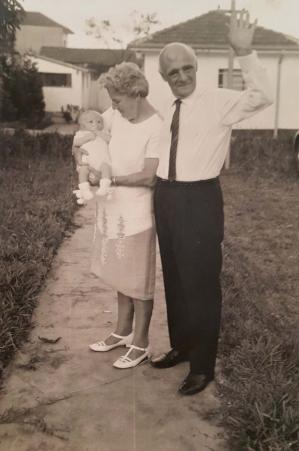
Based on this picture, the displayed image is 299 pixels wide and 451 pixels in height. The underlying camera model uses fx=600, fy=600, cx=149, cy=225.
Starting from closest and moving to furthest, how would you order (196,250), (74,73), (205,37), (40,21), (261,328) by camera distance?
(196,250) → (261,328) → (205,37) → (74,73) → (40,21)

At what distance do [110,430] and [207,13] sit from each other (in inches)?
870

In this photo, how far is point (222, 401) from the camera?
3.38 m

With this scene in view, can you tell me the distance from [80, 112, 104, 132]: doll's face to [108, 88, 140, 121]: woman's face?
193mm

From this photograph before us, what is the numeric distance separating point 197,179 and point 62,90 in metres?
33.7

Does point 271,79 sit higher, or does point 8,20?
point 8,20

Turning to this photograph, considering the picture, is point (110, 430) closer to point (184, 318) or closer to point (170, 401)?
point (170, 401)

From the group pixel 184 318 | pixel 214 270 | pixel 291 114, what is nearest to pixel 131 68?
pixel 214 270

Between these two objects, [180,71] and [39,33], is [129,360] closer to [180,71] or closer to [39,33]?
[180,71]

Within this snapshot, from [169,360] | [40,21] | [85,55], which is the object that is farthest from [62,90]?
[169,360]

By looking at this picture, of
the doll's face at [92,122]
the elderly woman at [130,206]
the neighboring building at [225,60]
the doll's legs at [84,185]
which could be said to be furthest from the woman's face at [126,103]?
the neighboring building at [225,60]

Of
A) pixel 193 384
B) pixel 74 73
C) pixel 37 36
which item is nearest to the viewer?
pixel 193 384

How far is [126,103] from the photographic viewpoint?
3547mm

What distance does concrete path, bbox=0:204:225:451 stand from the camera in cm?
302

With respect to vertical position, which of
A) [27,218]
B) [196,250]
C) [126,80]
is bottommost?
[27,218]
